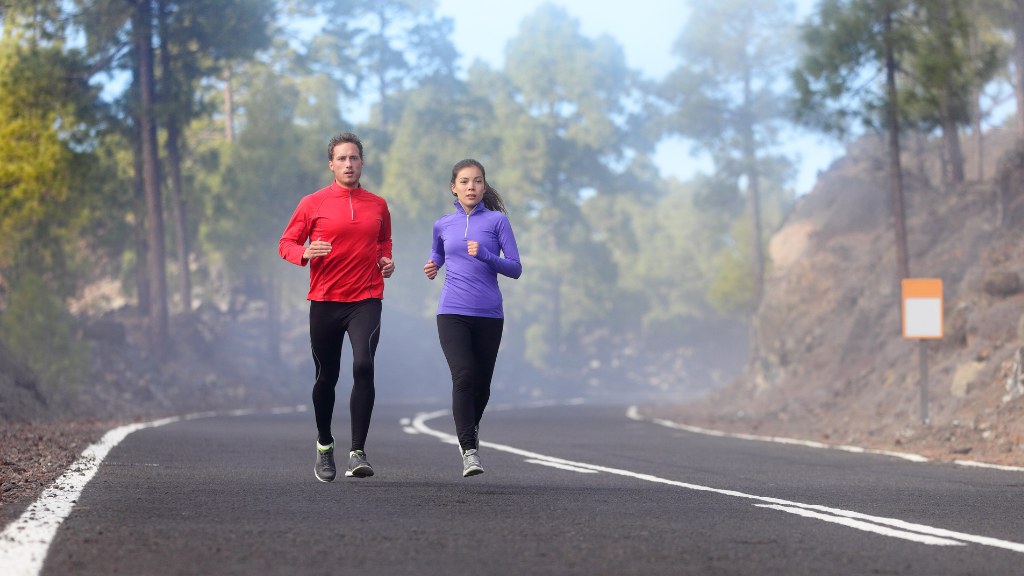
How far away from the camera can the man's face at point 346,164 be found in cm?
934

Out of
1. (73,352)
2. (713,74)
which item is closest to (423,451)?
(73,352)

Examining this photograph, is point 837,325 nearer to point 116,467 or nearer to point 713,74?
point 116,467

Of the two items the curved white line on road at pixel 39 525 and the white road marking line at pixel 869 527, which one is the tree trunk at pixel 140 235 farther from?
the white road marking line at pixel 869 527

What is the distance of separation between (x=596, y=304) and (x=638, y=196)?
9.19 m

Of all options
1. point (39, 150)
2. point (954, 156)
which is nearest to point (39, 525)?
point (39, 150)

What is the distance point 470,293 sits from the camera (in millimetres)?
9430

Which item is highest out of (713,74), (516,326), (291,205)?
(713,74)

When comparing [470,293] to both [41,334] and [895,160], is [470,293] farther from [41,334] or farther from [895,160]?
[41,334]

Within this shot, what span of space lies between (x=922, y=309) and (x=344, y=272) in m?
11.8

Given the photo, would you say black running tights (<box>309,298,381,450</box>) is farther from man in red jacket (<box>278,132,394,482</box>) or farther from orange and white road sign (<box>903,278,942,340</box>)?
orange and white road sign (<box>903,278,942,340</box>)

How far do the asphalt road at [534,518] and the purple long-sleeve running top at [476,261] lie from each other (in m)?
1.23

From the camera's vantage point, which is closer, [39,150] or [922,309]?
[922,309]

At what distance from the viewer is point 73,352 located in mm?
30484

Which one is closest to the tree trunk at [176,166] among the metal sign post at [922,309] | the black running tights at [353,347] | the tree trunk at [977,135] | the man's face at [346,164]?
the tree trunk at [977,135]
